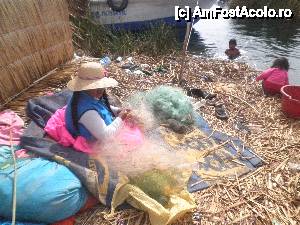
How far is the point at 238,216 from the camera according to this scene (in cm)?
332

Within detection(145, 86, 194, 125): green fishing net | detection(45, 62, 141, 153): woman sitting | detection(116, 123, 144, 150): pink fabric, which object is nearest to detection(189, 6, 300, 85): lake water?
detection(145, 86, 194, 125): green fishing net

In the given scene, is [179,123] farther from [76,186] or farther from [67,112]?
[76,186]

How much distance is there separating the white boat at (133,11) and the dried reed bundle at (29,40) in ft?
15.4

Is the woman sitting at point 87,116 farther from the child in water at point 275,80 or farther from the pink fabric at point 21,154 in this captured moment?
the child in water at point 275,80

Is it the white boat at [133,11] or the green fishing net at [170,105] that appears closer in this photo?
the green fishing net at [170,105]

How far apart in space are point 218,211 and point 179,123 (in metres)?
1.43

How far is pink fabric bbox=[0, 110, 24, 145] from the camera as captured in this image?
3834 millimetres

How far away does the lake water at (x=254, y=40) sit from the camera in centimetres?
1104

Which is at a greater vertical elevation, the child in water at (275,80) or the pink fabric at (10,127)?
the pink fabric at (10,127)

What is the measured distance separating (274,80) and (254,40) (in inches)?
311

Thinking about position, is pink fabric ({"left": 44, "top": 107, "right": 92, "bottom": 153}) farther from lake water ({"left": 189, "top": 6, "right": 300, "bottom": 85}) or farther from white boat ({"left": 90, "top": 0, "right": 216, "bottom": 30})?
white boat ({"left": 90, "top": 0, "right": 216, "bottom": 30})

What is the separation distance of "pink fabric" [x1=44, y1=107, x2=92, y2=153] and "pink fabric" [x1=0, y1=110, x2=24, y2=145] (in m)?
0.38

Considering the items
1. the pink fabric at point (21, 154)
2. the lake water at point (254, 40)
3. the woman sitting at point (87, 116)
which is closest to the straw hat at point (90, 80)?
the woman sitting at point (87, 116)

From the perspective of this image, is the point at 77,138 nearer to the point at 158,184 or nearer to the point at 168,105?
the point at 158,184
